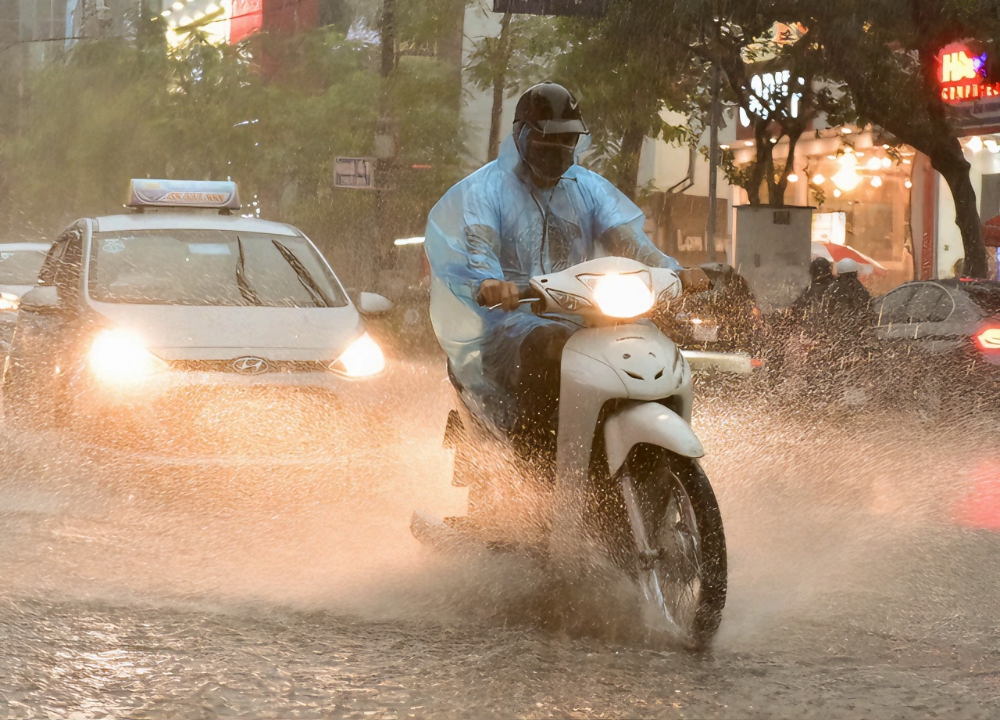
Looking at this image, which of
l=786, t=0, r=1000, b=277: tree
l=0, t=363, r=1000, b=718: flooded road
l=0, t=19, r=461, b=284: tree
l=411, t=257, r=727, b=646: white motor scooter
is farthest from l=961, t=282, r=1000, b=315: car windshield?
l=0, t=19, r=461, b=284: tree

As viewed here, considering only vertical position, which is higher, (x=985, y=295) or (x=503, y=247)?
(x=503, y=247)

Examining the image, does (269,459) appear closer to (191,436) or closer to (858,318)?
(191,436)

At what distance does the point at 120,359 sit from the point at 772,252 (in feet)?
52.6

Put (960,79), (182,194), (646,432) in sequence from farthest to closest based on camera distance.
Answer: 1. (960,79)
2. (182,194)
3. (646,432)

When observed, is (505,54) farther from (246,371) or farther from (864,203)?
(246,371)

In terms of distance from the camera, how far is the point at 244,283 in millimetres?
8188

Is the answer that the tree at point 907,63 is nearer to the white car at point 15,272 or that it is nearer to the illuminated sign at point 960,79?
the illuminated sign at point 960,79

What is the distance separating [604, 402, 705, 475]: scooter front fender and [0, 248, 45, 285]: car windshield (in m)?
10.5

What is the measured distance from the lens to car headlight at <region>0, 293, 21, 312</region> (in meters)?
12.9

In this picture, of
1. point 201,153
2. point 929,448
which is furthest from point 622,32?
point 201,153

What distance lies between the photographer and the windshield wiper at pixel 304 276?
8281 millimetres

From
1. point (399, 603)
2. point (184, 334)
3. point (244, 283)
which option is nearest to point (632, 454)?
point (399, 603)

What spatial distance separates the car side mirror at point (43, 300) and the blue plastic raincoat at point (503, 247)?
3204mm

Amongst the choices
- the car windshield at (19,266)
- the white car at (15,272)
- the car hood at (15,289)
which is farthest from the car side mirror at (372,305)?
the car windshield at (19,266)
